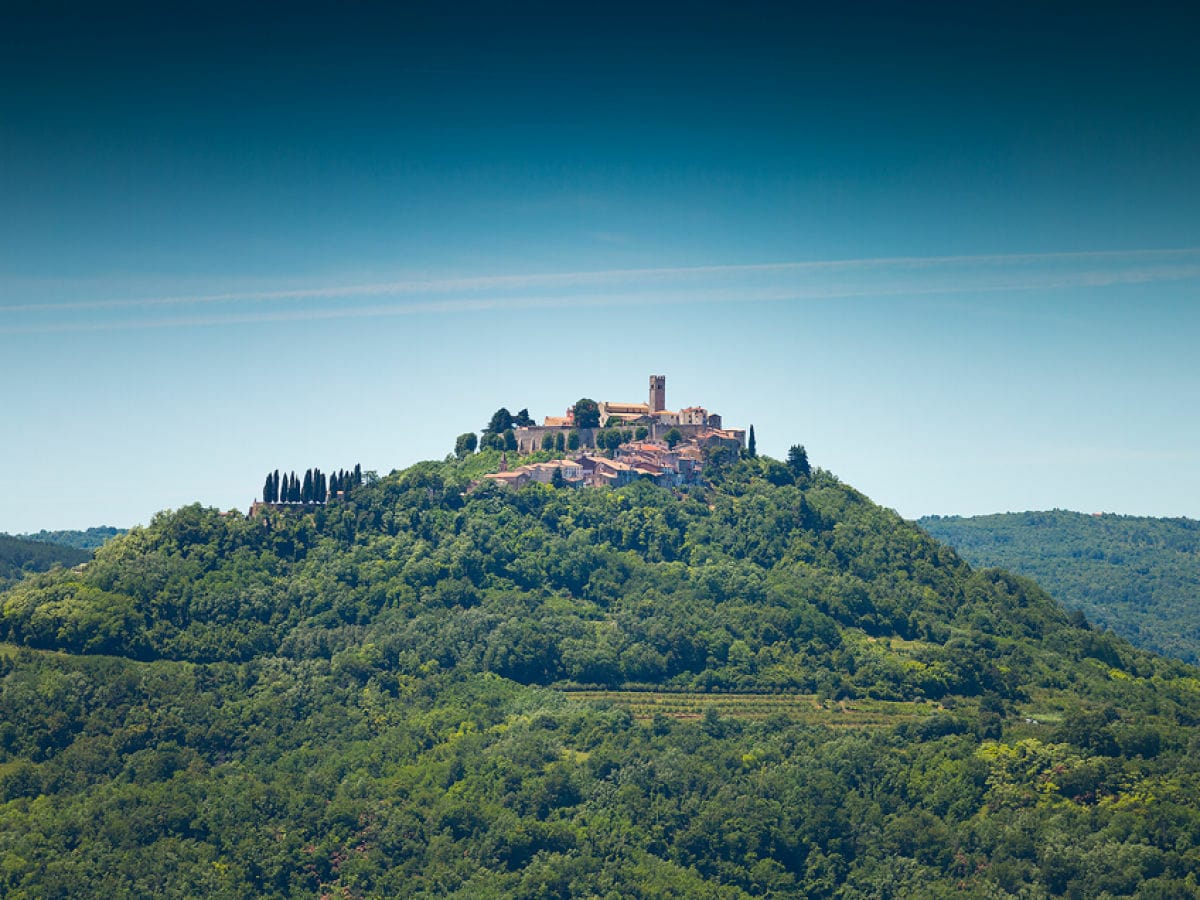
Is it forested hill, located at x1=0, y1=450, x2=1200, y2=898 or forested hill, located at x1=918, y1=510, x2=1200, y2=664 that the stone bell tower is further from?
forested hill, located at x1=918, y1=510, x2=1200, y2=664

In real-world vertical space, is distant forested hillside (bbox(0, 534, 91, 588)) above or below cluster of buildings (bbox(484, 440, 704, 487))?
below

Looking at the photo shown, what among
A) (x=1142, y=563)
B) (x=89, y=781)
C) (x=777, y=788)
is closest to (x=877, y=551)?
(x=777, y=788)

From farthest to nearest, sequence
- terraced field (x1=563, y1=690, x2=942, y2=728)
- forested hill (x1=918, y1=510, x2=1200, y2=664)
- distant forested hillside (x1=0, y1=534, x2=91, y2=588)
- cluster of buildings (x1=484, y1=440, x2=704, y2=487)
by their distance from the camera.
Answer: forested hill (x1=918, y1=510, x2=1200, y2=664), distant forested hillside (x1=0, y1=534, x2=91, y2=588), cluster of buildings (x1=484, y1=440, x2=704, y2=487), terraced field (x1=563, y1=690, x2=942, y2=728)

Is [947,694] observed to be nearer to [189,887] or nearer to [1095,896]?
→ [1095,896]

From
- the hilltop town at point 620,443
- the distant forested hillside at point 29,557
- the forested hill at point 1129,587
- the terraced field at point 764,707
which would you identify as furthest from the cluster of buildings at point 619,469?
the forested hill at point 1129,587

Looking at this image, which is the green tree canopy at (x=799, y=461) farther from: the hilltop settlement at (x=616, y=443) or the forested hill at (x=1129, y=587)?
the forested hill at (x=1129, y=587)

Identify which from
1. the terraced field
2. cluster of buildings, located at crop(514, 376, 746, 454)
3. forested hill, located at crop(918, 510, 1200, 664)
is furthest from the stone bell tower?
forested hill, located at crop(918, 510, 1200, 664)
